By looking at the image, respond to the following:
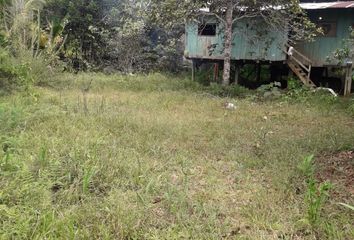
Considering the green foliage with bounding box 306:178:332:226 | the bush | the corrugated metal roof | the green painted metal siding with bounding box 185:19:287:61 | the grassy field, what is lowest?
the grassy field

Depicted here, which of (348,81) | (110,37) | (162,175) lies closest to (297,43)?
(348,81)

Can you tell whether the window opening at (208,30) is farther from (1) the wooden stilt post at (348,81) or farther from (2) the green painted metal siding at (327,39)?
(1) the wooden stilt post at (348,81)

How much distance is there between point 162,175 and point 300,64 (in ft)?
35.1

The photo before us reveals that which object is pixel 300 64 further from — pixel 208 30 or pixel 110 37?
pixel 110 37

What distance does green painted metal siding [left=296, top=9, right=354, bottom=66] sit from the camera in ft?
46.3

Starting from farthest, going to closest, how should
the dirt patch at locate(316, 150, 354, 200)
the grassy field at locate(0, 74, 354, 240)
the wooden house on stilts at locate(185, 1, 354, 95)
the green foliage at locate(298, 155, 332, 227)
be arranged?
the wooden house on stilts at locate(185, 1, 354, 95), the dirt patch at locate(316, 150, 354, 200), the green foliage at locate(298, 155, 332, 227), the grassy field at locate(0, 74, 354, 240)

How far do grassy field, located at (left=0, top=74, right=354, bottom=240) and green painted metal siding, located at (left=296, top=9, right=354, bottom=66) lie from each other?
594 cm

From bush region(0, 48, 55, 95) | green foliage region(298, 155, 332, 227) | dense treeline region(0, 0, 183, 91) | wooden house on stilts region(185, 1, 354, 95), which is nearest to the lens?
green foliage region(298, 155, 332, 227)

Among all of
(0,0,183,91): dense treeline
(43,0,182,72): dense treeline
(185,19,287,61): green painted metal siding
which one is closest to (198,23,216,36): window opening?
(185,19,287,61): green painted metal siding

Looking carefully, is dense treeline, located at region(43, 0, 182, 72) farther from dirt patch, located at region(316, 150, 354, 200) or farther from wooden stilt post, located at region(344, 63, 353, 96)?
dirt patch, located at region(316, 150, 354, 200)

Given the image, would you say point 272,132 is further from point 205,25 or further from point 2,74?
point 205,25

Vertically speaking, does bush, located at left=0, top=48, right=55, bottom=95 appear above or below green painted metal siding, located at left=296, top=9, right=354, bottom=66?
below

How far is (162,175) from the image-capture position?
16.0 ft

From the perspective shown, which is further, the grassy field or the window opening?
the window opening
